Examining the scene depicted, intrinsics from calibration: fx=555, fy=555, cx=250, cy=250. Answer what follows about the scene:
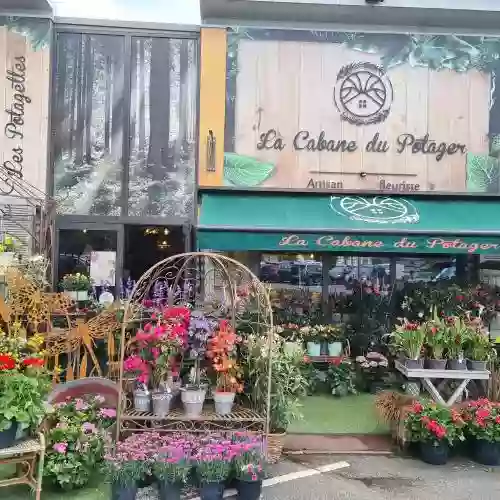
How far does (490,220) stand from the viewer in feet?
27.3

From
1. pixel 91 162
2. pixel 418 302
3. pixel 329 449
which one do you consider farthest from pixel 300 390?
pixel 91 162

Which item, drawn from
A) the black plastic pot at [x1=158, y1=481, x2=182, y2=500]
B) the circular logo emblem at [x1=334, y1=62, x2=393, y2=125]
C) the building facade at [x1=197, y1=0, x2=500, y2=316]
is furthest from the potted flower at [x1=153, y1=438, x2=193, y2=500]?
the circular logo emblem at [x1=334, y1=62, x2=393, y2=125]

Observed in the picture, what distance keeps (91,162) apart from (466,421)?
6.42m

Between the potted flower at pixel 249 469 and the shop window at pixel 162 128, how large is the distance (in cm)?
511

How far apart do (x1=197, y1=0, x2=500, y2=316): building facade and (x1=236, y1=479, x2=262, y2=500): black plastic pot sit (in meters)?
4.80

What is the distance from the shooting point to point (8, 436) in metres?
3.96

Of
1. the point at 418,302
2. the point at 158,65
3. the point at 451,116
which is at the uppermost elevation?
the point at 158,65

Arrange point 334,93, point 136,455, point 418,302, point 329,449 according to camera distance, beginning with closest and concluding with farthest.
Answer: point 136,455 → point 329,449 → point 418,302 → point 334,93

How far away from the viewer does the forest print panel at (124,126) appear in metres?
8.66

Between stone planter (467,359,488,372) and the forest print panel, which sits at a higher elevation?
the forest print panel

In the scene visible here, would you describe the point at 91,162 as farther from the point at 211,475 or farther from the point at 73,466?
the point at 211,475

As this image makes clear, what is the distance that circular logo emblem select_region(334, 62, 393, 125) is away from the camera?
8914mm

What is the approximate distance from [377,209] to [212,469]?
537 centimetres

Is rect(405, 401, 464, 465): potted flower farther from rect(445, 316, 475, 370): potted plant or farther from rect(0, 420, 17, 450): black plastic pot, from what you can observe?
rect(0, 420, 17, 450): black plastic pot
